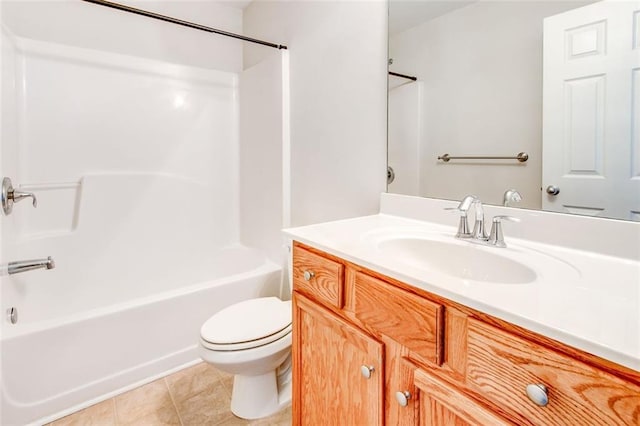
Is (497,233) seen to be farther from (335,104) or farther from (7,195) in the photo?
(7,195)

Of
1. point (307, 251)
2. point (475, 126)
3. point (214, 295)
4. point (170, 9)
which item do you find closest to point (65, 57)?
point (170, 9)

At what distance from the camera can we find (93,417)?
4.75 ft

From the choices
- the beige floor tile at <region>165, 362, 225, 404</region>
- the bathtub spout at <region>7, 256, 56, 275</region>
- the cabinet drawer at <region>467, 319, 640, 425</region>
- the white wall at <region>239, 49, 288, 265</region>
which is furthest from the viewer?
the white wall at <region>239, 49, 288, 265</region>

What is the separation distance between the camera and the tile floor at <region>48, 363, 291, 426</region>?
56.4 inches

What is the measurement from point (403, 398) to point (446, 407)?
119mm

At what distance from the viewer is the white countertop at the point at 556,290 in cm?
48

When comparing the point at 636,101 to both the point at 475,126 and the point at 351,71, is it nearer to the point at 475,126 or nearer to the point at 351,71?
the point at 475,126

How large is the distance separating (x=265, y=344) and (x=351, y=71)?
1269 mm

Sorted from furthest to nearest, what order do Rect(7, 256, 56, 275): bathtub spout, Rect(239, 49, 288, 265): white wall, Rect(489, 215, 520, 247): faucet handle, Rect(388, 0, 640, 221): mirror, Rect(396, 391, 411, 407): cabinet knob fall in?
Rect(239, 49, 288, 265): white wall, Rect(7, 256, 56, 275): bathtub spout, Rect(489, 215, 520, 247): faucet handle, Rect(388, 0, 640, 221): mirror, Rect(396, 391, 411, 407): cabinet knob

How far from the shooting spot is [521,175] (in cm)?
106

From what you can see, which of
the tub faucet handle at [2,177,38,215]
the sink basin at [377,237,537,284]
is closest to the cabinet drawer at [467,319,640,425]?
the sink basin at [377,237,537,284]

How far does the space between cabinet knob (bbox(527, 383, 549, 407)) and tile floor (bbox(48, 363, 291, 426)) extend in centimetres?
120

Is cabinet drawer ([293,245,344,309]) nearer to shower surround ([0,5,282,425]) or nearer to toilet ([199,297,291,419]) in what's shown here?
toilet ([199,297,291,419])

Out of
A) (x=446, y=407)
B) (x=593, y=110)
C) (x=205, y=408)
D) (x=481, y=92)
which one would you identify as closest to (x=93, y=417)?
(x=205, y=408)
